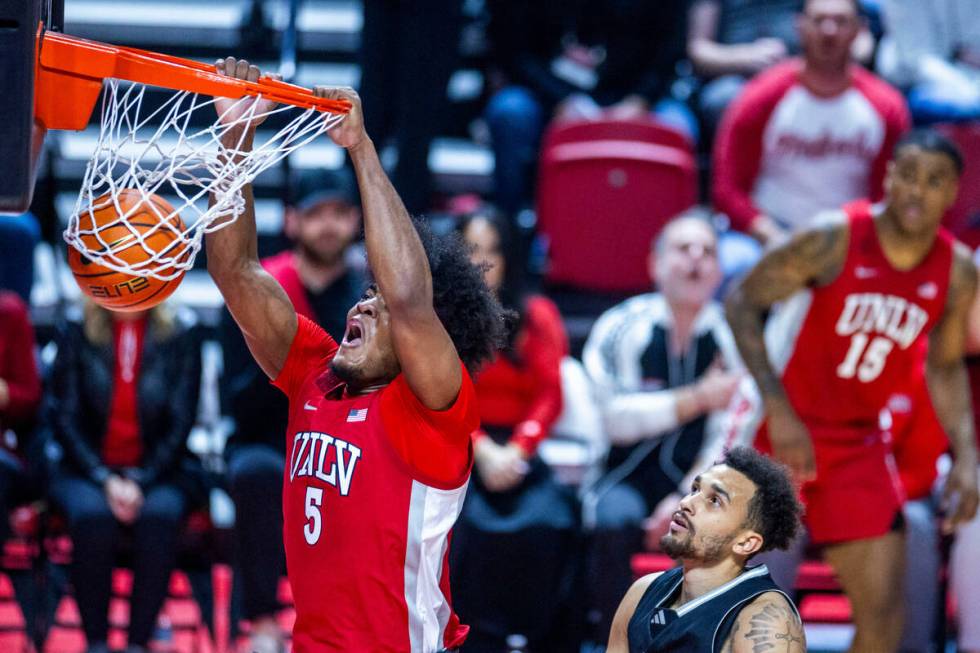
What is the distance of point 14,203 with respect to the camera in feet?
9.35

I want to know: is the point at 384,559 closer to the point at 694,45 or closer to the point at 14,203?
the point at 14,203

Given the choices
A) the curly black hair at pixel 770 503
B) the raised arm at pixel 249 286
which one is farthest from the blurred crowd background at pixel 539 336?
the raised arm at pixel 249 286

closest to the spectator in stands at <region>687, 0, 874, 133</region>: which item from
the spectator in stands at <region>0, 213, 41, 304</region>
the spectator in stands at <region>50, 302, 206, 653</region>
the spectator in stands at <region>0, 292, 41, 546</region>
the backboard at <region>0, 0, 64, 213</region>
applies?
the spectator in stands at <region>50, 302, 206, 653</region>

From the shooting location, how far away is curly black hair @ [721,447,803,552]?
11.7 ft

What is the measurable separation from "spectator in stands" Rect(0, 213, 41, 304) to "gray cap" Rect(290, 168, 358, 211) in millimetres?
1208

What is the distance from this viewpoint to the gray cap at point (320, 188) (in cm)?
550

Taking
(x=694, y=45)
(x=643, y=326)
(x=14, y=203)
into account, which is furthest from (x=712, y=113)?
(x=14, y=203)

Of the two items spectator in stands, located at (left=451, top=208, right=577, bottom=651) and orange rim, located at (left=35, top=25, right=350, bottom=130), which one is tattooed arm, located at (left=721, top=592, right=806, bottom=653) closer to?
orange rim, located at (left=35, top=25, right=350, bottom=130)

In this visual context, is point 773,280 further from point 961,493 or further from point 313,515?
point 313,515

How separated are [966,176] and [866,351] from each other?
1.96 metres

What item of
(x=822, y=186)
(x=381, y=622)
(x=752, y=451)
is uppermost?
(x=822, y=186)

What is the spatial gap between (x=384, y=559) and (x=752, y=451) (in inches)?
39.4

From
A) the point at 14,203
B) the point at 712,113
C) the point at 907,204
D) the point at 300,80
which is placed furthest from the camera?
the point at 300,80

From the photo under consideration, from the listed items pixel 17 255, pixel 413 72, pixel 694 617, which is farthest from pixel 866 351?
pixel 17 255
